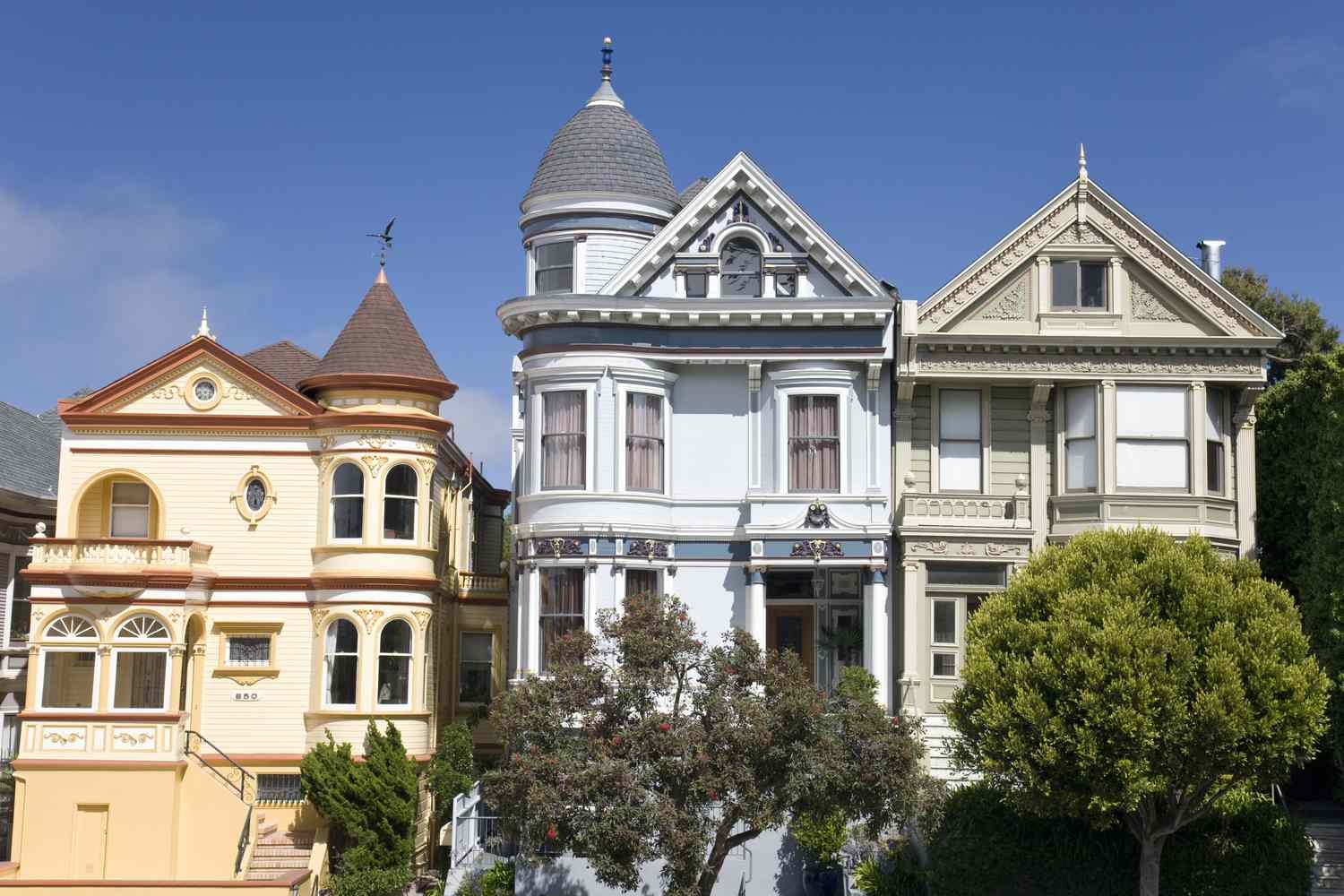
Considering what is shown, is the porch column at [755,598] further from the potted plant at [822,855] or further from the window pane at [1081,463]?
the window pane at [1081,463]

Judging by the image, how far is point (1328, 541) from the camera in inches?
1059

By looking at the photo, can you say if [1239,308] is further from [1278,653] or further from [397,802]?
[397,802]

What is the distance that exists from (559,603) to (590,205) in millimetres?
8614

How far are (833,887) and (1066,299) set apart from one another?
497 inches

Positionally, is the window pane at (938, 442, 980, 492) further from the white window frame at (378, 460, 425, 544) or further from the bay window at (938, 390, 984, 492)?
the white window frame at (378, 460, 425, 544)

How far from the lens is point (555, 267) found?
3222cm

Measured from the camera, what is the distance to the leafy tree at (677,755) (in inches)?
851

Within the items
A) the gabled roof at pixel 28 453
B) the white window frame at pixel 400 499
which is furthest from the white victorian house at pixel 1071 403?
the gabled roof at pixel 28 453

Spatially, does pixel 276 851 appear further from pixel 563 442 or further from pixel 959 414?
pixel 959 414

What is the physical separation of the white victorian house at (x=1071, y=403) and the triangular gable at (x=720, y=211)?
5.48 ft

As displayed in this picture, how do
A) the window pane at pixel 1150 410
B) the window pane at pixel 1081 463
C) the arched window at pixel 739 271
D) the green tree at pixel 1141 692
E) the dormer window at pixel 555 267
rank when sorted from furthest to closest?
the dormer window at pixel 555 267
the arched window at pixel 739 271
the window pane at pixel 1081 463
the window pane at pixel 1150 410
the green tree at pixel 1141 692

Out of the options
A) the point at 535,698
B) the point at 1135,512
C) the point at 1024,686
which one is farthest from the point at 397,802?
the point at 1135,512

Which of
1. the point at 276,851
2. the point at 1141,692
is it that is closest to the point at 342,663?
the point at 276,851

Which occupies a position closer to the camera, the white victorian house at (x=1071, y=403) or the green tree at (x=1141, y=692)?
the green tree at (x=1141, y=692)
